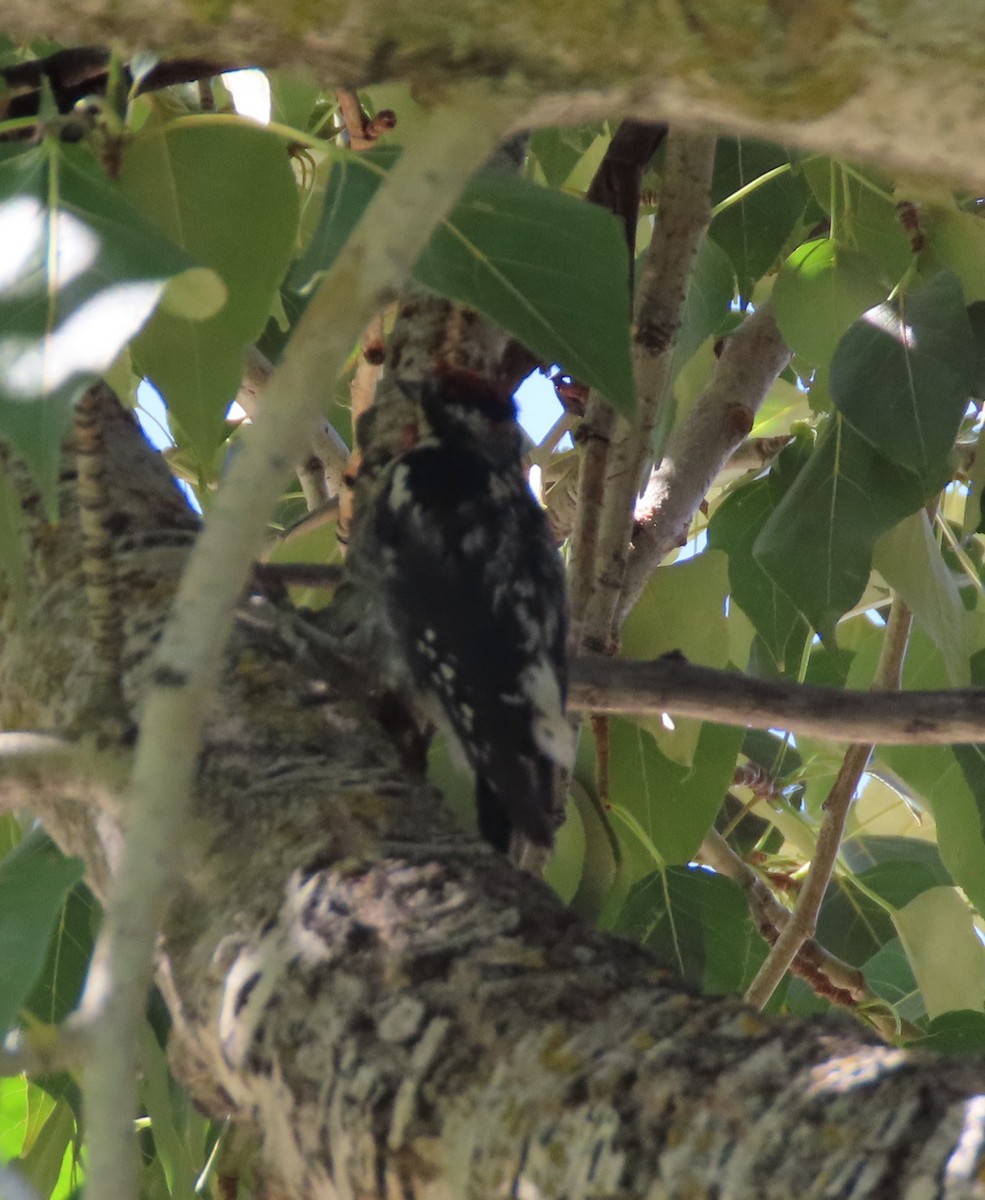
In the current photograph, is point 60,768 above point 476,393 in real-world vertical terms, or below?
below

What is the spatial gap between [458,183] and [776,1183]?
0.50 meters

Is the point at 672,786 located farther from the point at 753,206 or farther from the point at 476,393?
the point at 753,206

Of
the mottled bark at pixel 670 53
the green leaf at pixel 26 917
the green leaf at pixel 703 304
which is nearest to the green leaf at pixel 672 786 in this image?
the green leaf at pixel 703 304

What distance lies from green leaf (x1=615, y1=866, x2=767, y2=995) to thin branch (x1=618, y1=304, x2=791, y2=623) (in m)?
0.44

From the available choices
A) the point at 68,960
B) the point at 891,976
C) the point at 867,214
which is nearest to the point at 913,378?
the point at 867,214

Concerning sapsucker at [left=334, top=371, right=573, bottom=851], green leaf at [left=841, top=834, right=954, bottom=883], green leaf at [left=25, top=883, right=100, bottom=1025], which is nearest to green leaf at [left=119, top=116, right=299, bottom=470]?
sapsucker at [left=334, top=371, right=573, bottom=851]

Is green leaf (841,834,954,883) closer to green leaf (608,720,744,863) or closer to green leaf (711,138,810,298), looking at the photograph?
green leaf (608,720,744,863)

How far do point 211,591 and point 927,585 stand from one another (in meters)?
1.27

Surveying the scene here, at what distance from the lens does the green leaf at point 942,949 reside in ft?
5.81

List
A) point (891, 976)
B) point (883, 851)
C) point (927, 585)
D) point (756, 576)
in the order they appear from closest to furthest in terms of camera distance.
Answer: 1. point (927, 585)
2. point (756, 576)
3. point (891, 976)
4. point (883, 851)

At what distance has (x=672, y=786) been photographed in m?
1.78

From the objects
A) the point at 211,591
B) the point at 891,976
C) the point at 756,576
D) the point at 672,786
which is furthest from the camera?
the point at 891,976

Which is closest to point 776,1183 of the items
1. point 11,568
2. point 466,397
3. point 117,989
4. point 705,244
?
point 117,989

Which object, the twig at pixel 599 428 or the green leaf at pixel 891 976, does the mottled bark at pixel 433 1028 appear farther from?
the green leaf at pixel 891 976
